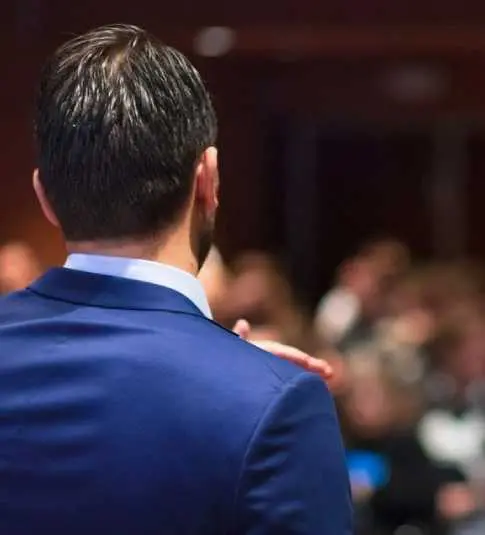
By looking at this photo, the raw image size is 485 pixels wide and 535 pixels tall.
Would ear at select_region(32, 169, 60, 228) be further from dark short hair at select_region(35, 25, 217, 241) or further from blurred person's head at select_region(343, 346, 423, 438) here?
blurred person's head at select_region(343, 346, 423, 438)

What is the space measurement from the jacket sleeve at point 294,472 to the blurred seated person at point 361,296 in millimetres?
3227

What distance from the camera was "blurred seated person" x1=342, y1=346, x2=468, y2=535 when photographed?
262 centimetres

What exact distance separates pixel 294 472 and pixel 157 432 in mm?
89

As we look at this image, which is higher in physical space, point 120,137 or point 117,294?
point 120,137

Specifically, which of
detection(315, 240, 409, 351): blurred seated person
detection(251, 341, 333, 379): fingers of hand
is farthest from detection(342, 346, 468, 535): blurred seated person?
detection(251, 341, 333, 379): fingers of hand

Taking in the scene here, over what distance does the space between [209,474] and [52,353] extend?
0.44 ft

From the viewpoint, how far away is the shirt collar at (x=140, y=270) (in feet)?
2.81

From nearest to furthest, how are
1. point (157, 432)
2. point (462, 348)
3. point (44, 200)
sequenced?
point (157, 432) < point (44, 200) < point (462, 348)

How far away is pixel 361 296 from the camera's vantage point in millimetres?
4484

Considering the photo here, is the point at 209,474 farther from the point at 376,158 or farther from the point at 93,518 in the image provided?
the point at 376,158

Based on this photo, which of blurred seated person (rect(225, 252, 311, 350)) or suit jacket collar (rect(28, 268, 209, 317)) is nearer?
suit jacket collar (rect(28, 268, 209, 317))

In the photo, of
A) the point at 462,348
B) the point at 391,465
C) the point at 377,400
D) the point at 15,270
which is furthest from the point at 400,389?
the point at 15,270

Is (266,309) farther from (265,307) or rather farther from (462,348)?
(462,348)

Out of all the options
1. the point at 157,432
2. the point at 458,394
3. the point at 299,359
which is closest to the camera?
the point at 157,432
